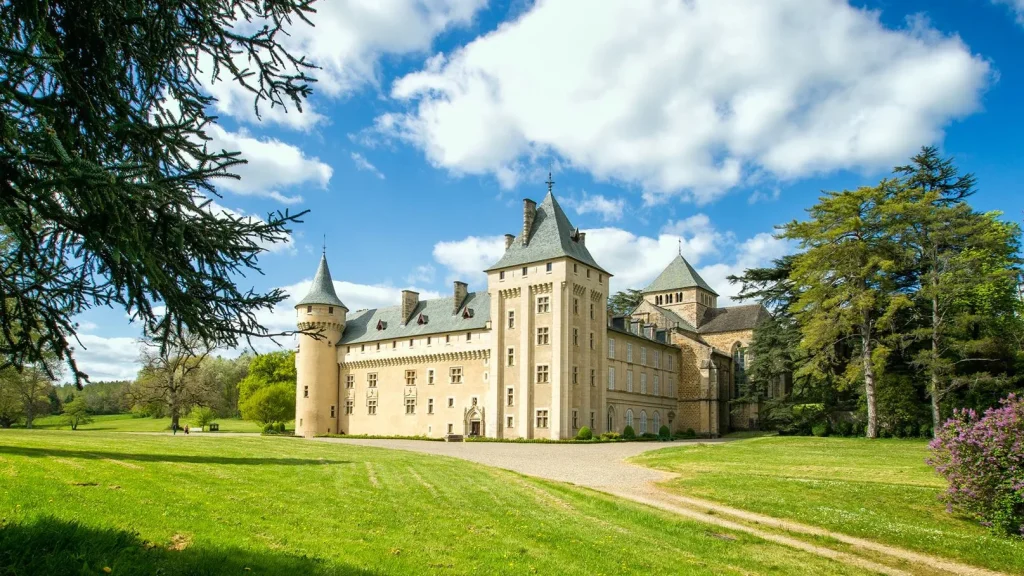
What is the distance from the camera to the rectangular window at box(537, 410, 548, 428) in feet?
143

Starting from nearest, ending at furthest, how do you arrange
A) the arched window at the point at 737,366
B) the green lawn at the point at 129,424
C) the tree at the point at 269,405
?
the arched window at the point at 737,366
the tree at the point at 269,405
the green lawn at the point at 129,424

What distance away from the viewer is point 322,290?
5600 cm

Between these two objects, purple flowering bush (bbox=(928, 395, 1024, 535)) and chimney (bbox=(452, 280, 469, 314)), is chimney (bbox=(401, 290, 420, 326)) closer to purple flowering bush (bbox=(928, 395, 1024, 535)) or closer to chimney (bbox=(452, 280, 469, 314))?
chimney (bbox=(452, 280, 469, 314))

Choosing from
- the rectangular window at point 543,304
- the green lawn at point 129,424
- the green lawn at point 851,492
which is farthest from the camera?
the green lawn at point 129,424

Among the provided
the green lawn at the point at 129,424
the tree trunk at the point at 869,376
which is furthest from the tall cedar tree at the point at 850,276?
the green lawn at the point at 129,424

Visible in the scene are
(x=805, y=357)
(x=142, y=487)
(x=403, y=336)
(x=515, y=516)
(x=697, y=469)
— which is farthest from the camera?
(x=403, y=336)

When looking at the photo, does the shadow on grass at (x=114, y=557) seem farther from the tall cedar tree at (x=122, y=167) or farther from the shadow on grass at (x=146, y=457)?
the shadow on grass at (x=146, y=457)

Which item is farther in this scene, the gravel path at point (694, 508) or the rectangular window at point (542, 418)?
the rectangular window at point (542, 418)

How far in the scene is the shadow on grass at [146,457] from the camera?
15.5 metres

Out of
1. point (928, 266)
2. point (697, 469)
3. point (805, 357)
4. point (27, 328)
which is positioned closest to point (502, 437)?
point (805, 357)

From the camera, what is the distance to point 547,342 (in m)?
44.5

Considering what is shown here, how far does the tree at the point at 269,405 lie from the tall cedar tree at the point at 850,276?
41321 millimetres

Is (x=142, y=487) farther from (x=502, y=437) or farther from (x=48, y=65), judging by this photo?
(x=502, y=437)

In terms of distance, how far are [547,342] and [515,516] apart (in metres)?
31.9
